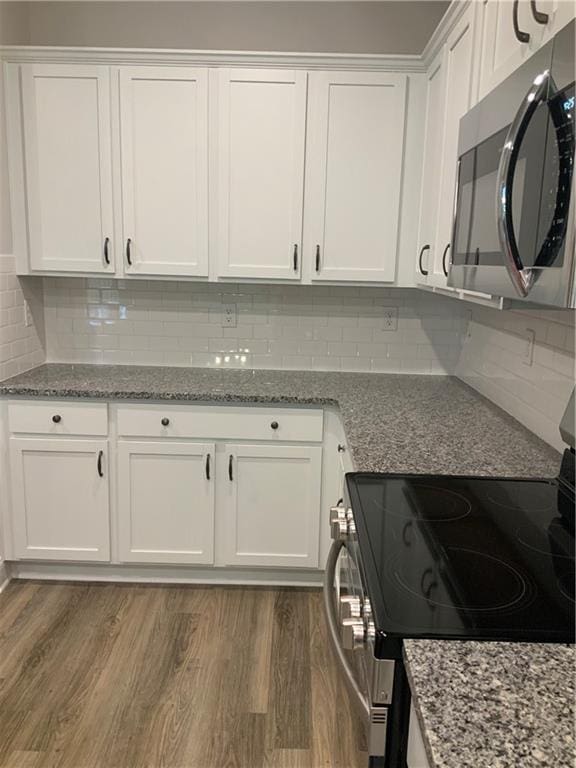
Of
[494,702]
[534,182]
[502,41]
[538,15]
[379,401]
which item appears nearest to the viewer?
[494,702]

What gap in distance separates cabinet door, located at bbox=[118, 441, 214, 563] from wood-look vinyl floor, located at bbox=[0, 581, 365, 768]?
19 cm

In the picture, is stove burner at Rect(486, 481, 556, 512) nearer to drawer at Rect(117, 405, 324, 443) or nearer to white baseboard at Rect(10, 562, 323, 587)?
drawer at Rect(117, 405, 324, 443)

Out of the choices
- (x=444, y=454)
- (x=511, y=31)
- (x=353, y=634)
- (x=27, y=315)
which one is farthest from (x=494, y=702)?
(x=27, y=315)

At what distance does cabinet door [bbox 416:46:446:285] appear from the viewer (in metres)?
2.30

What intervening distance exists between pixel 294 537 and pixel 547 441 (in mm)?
1226

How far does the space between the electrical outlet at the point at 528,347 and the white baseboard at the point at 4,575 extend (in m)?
2.40

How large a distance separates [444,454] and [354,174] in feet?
4.75

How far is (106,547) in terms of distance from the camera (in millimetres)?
2682

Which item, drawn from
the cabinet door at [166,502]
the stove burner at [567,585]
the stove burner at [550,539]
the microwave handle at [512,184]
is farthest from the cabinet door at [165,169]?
the stove burner at [567,585]

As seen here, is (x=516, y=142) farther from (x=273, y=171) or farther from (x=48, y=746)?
(x=48, y=746)

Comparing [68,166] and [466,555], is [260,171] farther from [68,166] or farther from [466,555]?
[466,555]

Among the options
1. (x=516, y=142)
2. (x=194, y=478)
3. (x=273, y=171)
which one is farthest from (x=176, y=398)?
(x=516, y=142)

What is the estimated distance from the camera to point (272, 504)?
264 centimetres

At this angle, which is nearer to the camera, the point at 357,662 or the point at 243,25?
the point at 357,662
